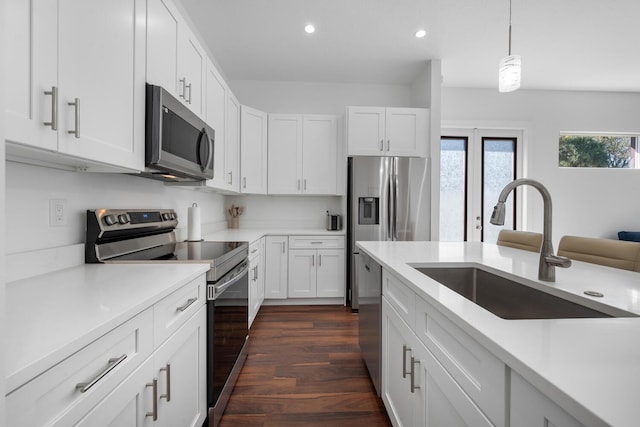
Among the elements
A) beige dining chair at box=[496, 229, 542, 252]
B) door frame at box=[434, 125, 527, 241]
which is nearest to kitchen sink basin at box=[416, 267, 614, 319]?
beige dining chair at box=[496, 229, 542, 252]

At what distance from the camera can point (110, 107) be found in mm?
1165

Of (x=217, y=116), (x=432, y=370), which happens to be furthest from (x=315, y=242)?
(x=432, y=370)

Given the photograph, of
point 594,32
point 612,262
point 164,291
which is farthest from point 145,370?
point 594,32

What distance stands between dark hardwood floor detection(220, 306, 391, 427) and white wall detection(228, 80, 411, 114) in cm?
280

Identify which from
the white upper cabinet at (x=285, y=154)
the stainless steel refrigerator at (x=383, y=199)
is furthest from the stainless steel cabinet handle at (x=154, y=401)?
the white upper cabinet at (x=285, y=154)

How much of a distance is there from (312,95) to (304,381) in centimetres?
349

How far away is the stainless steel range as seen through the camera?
1468 millimetres

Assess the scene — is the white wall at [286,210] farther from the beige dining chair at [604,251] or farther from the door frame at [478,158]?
the beige dining chair at [604,251]

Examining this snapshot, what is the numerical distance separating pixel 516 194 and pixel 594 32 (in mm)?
2167

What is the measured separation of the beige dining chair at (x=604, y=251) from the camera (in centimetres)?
137

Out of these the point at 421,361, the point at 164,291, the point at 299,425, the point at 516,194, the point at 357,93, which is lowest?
the point at 299,425

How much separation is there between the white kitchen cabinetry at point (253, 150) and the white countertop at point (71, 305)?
225cm

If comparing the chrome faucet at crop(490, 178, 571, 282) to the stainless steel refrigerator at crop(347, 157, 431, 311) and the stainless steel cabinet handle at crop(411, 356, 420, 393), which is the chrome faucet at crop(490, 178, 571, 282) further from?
the stainless steel refrigerator at crop(347, 157, 431, 311)

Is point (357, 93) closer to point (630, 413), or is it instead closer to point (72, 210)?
point (72, 210)
